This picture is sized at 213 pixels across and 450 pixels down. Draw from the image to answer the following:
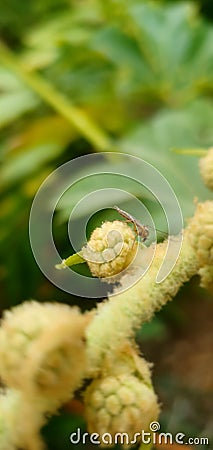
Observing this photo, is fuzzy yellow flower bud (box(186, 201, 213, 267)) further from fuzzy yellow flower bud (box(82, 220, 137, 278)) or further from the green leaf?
the green leaf

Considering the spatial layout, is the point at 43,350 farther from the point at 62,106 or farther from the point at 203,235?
the point at 62,106

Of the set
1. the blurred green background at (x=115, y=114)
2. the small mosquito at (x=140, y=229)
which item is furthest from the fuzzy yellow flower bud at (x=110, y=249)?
the blurred green background at (x=115, y=114)

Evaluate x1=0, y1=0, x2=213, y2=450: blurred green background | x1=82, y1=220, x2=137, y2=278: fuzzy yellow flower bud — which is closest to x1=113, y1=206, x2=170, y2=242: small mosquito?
x1=82, y1=220, x2=137, y2=278: fuzzy yellow flower bud

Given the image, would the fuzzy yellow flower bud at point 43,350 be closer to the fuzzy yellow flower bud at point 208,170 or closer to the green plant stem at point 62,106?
the fuzzy yellow flower bud at point 208,170

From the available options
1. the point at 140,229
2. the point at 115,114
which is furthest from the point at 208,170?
the point at 115,114

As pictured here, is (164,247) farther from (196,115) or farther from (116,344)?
(196,115)

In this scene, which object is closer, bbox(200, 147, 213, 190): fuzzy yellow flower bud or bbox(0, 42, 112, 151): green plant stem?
bbox(200, 147, 213, 190): fuzzy yellow flower bud
